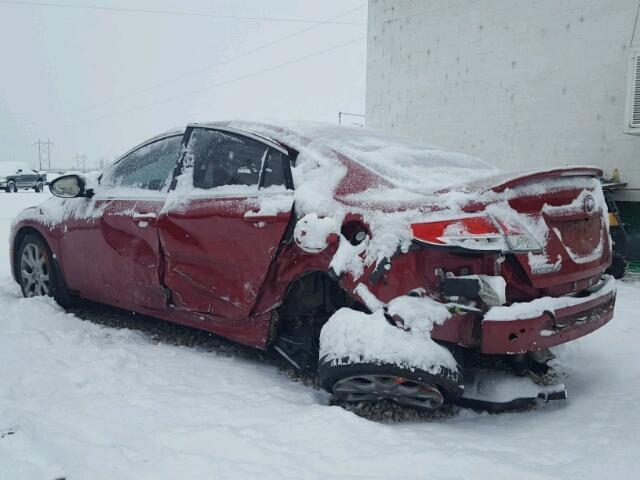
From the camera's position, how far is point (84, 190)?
Result: 4281 millimetres

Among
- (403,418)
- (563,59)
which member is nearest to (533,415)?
(403,418)

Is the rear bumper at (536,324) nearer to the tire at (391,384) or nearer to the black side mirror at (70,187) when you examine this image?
the tire at (391,384)

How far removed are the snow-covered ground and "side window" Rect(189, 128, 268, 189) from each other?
3.70 ft

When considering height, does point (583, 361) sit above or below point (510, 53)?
below

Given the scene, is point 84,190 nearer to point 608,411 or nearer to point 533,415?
point 533,415

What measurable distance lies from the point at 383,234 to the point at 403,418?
925 millimetres

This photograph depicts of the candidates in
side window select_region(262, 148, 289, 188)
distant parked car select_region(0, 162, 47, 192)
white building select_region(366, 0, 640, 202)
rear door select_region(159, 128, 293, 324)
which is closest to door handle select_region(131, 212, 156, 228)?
rear door select_region(159, 128, 293, 324)

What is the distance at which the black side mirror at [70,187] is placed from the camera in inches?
168

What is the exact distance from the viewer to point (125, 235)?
151 inches

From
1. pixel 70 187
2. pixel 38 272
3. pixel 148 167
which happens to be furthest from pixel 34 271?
pixel 148 167

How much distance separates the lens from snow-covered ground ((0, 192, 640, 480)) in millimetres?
2127

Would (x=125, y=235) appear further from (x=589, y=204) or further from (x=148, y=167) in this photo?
(x=589, y=204)

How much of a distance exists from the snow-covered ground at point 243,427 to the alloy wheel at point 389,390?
0.41 feet

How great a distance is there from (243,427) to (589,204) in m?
2.05
